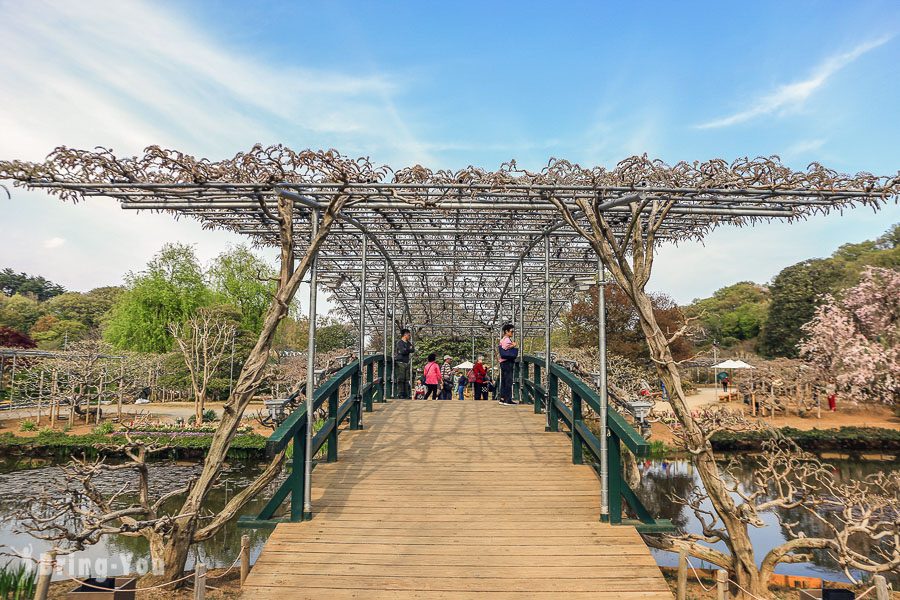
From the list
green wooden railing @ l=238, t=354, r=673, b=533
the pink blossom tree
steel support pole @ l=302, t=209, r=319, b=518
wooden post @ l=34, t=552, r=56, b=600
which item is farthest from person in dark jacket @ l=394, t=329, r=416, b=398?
the pink blossom tree

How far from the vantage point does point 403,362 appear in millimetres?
10062

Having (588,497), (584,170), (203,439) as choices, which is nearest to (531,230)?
(584,170)

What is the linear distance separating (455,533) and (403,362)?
20.1ft

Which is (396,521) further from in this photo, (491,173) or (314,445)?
(491,173)

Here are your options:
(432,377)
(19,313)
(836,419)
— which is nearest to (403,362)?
(432,377)

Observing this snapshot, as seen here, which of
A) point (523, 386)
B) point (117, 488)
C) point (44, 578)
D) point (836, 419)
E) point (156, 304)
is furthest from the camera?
point (156, 304)

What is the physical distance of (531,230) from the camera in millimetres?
7121

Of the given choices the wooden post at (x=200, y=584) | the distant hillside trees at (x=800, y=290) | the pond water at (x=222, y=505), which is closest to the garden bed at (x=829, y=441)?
the pond water at (x=222, y=505)

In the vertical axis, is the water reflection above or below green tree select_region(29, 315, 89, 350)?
below

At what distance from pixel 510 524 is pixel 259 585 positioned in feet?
6.20

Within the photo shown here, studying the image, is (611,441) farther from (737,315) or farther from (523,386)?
(737,315)

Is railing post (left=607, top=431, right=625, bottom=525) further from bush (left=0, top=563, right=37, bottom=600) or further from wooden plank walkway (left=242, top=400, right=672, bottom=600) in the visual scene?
bush (left=0, top=563, right=37, bottom=600)

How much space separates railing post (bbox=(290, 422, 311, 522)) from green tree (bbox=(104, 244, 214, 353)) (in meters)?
25.3

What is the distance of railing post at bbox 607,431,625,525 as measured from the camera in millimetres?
4207
